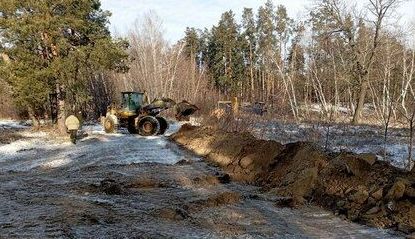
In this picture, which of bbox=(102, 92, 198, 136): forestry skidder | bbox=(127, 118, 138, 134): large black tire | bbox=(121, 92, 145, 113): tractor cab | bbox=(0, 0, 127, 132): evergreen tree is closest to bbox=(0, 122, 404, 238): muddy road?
bbox=(102, 92, 198, 136): forestry skidder

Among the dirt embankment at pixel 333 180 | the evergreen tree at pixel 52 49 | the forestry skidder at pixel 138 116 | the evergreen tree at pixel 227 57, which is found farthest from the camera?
the evergreen tree at pixel 227 57

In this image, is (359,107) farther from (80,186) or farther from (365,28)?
(80,186)

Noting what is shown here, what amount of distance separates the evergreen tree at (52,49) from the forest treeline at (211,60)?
2.1 inches

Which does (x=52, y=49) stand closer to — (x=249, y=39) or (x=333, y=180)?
(x=333, y=180)

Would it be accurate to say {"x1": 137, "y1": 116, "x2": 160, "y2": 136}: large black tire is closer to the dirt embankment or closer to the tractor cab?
the tractor cab

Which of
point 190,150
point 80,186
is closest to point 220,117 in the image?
point 190,150

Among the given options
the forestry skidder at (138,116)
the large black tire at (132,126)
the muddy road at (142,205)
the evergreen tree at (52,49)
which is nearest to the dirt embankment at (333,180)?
the muddy road at (142,205)

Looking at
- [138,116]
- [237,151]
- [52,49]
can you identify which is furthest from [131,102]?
[237,151]

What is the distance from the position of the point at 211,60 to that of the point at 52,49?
48797 millimetres

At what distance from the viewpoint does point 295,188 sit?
990 cm

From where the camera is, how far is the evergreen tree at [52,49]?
22688 millimetres

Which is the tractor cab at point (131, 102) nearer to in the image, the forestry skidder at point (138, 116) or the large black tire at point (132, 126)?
the forestry skidder at point (138, 116)

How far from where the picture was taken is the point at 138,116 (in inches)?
960

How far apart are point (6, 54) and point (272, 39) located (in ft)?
154
